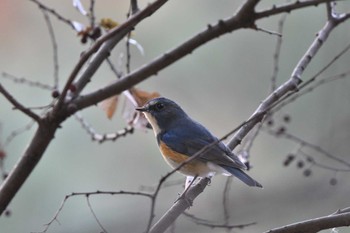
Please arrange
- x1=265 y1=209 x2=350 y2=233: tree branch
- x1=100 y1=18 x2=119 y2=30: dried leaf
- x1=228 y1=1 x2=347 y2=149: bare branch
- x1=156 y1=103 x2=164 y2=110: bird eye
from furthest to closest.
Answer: x1=156 y1=103 x2=164 y2=110: bird eye → x1=228 y1=1 x2=347 y2=149: bare branch → x1=100 y1=18 x2=119 y2=30: dried leaf → x1=265 y1=209 x2=350 y2=233: tree branch

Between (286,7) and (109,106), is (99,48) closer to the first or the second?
(286,7)

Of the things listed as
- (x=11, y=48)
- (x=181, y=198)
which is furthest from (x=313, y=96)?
(x=181, y=198)

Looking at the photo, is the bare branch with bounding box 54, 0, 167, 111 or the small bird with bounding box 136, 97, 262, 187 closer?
the bare branch with bounding box 54, 0, 167, 111

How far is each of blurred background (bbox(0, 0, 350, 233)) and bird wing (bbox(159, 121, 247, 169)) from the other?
5.96 ft

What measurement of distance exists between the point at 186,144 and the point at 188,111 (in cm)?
205

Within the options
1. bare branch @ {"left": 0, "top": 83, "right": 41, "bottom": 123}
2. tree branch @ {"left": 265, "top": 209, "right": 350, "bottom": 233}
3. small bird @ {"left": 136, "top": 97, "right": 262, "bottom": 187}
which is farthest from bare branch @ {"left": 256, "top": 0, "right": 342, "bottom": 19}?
small bird @ {"left": 136, "top": 97, "right": 262, "bottom": 187}

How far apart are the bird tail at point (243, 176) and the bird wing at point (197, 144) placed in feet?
0.06

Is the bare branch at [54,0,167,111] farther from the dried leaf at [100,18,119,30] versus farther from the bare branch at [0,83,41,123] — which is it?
the dried leaf at [100,18,119,30]

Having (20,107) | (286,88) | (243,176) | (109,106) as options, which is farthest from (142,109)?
(20,107)

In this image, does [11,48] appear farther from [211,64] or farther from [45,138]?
[45,138]

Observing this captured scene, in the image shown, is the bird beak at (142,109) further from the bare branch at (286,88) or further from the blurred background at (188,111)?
the blurred background at (188,111)

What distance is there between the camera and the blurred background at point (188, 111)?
16.5 feet

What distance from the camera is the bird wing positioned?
2.76 meters

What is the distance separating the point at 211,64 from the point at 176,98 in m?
0.54
